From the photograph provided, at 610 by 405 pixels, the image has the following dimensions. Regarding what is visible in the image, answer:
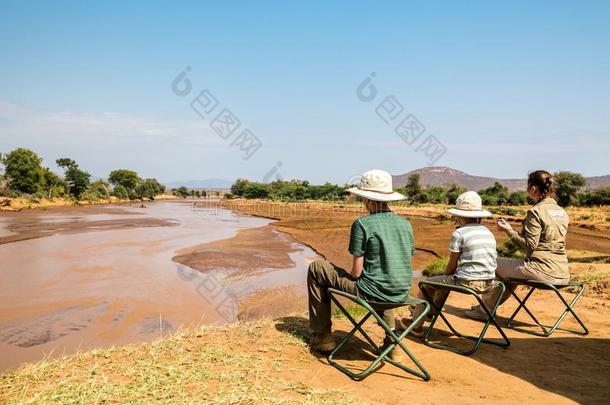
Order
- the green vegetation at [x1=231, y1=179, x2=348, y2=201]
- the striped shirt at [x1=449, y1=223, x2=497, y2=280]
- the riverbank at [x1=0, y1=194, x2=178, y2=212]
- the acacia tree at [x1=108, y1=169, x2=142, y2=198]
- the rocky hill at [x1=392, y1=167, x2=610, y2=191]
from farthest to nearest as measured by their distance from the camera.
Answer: the rocky hill at [x1=392, y1=167, x2=610, y2=191], the acacia tree at [x1=108, y1=169, x2=142, y2=198], the green vegetation at [x1=231, y1=179, x2=348, y2=201], the riverbank at [x1=0, y1=194, x2=178, y2=212], the striped shirt at [x1=449, y1=223, x2=497, y2=280]

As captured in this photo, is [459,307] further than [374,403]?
Yes

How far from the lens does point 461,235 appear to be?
4461mm

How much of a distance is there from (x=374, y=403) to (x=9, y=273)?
43.5 feet

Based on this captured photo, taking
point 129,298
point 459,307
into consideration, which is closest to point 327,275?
point 459,307

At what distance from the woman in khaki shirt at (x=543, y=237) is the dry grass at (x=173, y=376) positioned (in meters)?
2.72

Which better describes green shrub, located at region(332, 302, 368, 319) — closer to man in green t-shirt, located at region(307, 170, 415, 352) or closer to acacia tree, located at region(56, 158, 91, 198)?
man in green t-shirt, located at region(307, 170, 415, 352)

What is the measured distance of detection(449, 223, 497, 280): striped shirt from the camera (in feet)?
14.6

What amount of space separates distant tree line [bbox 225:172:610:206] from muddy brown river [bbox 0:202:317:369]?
1456 centimetres

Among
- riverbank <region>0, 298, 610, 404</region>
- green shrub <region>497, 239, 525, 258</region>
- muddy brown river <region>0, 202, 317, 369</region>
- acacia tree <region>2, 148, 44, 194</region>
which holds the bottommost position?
muddy brown river <region>0, 202, 317, 369</region>

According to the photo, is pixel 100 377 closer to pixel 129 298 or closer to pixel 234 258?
pixel 129 298

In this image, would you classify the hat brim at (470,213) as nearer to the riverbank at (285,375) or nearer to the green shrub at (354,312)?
the riverbank at (285,375)

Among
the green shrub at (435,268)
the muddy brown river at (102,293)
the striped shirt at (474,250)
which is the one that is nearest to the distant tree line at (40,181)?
the muddy brown river at (102,293)

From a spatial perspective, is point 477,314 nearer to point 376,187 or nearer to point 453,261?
point 453,261

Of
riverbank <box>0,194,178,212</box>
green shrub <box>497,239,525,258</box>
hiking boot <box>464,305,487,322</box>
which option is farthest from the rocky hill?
hiking boot <box>464,305,487,322</box>
